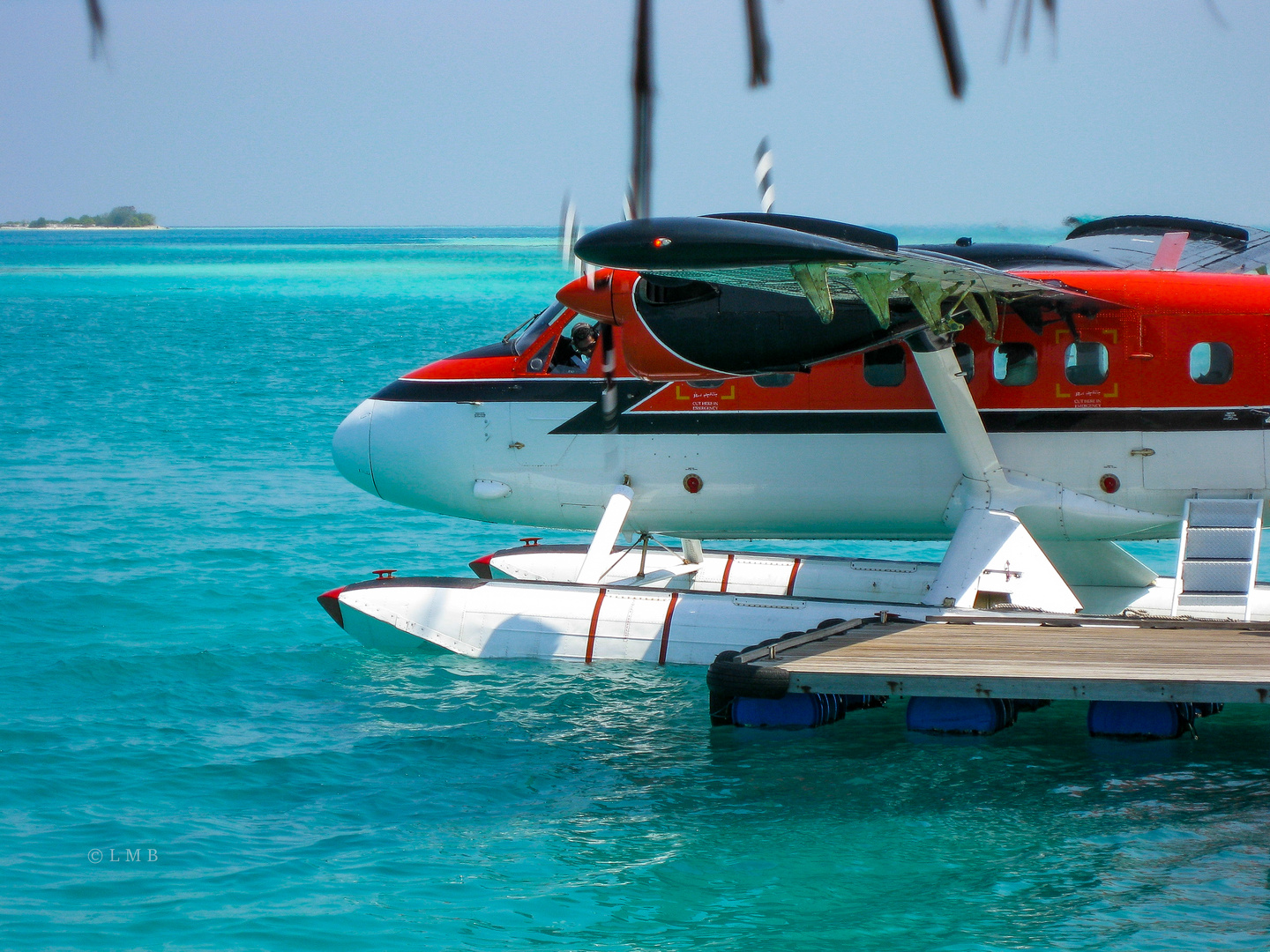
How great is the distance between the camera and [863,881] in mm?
7148

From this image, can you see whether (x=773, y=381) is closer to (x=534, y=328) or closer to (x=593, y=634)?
(x=534, y=328)

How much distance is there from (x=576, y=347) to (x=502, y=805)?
470cm

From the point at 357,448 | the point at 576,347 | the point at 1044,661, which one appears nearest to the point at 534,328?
the point at 576,347

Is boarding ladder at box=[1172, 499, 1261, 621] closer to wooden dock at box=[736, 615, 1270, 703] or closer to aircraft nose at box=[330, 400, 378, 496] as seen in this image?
wooden dock at box=[736, 615, 1270, 703]

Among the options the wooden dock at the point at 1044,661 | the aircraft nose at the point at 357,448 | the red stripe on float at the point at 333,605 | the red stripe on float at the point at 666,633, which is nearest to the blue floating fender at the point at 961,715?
the wooden dock at the point at 1044,661

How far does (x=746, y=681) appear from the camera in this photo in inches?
329

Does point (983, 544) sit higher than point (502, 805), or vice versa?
point (983, 544)

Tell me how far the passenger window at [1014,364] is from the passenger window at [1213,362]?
1.25 metres

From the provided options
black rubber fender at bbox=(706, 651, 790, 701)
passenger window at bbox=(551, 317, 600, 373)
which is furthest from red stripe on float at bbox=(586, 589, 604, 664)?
black rubber fender at bbox=(706, 651, 790, 701)

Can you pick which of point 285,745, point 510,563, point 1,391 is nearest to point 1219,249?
point 510,563

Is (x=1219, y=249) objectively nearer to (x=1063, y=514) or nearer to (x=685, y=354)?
(x=1063, y=514)

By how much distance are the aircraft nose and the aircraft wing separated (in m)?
4.05

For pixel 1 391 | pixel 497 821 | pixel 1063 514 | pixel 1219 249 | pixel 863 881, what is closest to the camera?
pixel 863 881

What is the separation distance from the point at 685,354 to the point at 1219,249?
5788mm
